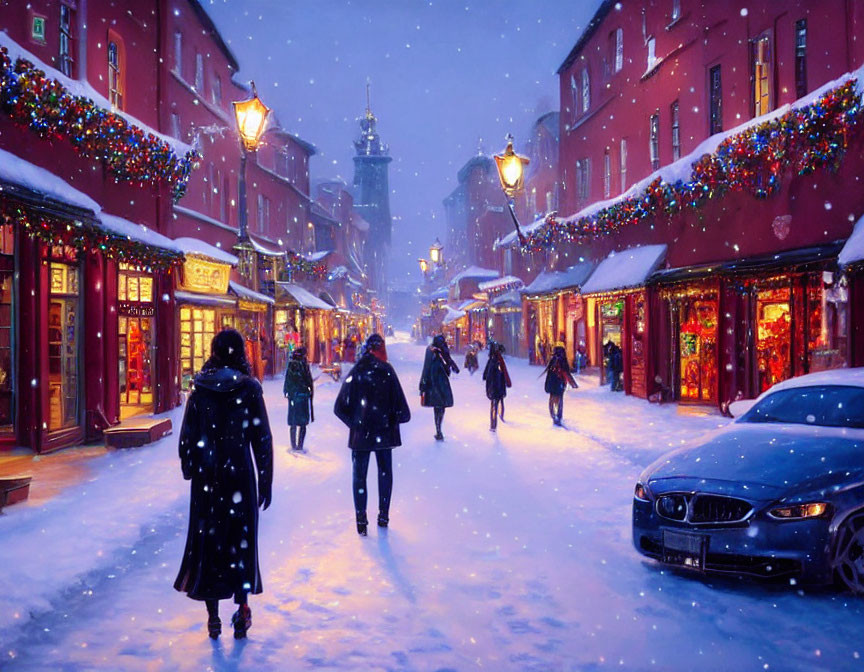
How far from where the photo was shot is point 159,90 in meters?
18.0

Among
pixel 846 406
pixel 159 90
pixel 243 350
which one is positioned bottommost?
pixel 846 406

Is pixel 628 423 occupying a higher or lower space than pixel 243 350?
lower

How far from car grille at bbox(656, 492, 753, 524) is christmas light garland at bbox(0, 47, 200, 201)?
981 cm

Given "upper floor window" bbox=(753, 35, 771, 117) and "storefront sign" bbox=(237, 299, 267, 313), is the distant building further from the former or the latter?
"upper floor window" bbox=(753, 35, 771, 117)

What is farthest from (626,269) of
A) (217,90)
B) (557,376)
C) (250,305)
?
(217,90)

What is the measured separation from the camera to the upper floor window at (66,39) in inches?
507

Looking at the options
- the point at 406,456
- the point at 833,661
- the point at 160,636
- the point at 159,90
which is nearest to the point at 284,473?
the point at 406,456

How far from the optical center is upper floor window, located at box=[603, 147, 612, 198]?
23.9 metres

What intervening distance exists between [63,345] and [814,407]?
A: 11824 millimetres

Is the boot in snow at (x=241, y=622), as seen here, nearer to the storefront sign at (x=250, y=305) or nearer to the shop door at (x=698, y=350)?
the shop door at (x=698, y=350)

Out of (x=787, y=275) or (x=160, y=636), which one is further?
(x=787, y=275)

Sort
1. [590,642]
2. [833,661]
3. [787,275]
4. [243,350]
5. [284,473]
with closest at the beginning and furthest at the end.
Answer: [833,661] → [590,642] → [243,350] → [284,473] → [787,275]

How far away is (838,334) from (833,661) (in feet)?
33.5

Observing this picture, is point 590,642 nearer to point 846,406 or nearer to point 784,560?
point 784,560
